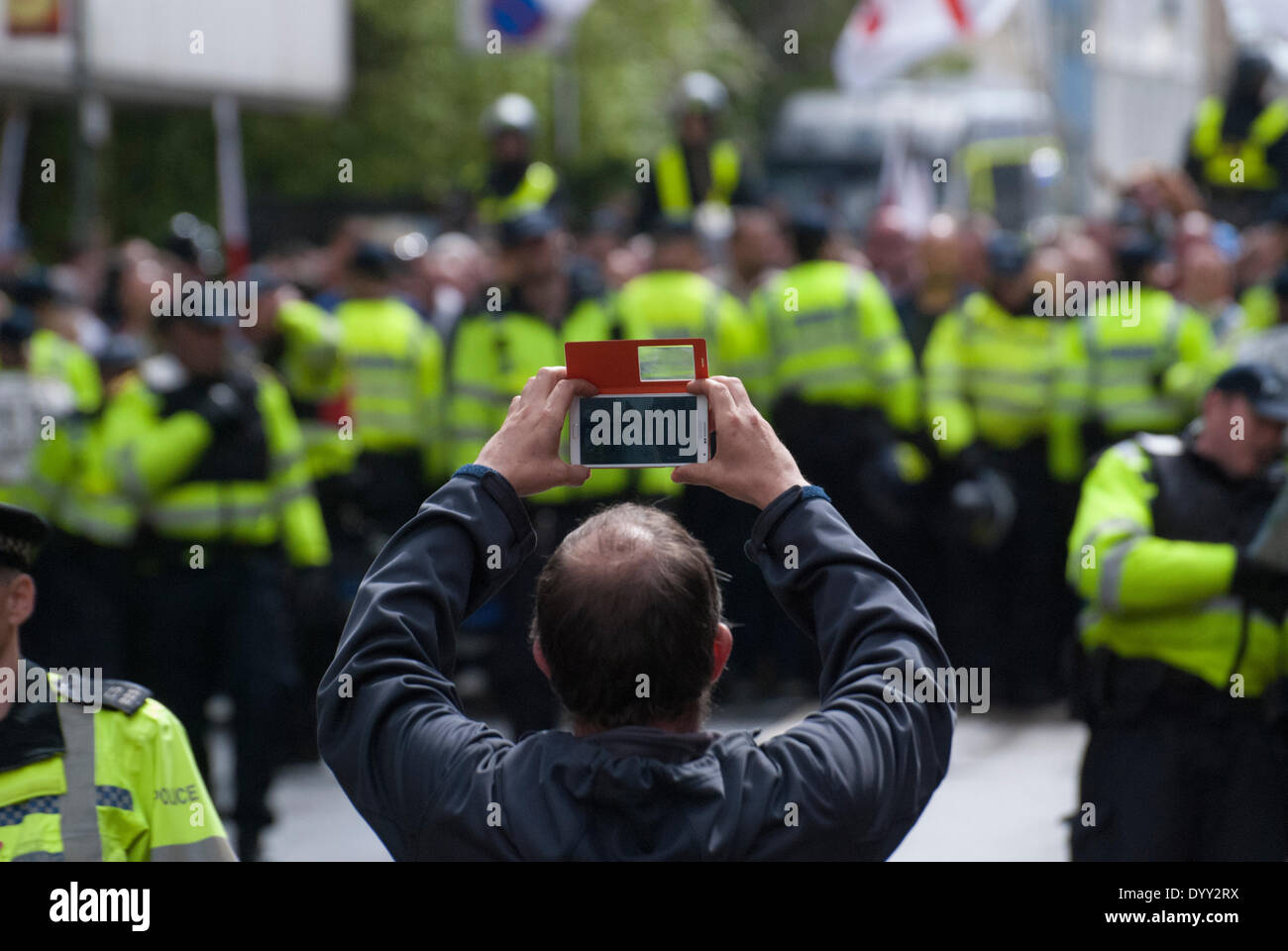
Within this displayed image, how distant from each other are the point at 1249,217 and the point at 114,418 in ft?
A: 22.1

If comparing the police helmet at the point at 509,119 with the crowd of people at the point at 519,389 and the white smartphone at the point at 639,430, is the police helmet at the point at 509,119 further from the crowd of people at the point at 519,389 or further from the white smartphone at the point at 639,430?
the white smartphone at the point at 639,430

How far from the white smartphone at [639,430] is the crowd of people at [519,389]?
14.3 ft

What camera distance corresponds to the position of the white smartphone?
243 centimetres

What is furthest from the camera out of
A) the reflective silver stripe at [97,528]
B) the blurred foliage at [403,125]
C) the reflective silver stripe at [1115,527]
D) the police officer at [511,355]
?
the blurred foliage at [403,125]

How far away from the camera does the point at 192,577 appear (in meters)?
6.70

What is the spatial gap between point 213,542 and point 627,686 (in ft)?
14.9

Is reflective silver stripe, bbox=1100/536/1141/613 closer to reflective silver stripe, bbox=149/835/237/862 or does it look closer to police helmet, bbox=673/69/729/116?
reflective silver stripe, bbox=149/835/237/862

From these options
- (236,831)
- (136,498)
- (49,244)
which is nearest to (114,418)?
(136,498)

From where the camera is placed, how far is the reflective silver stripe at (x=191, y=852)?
305 cm

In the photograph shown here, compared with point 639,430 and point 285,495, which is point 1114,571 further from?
point 285,495

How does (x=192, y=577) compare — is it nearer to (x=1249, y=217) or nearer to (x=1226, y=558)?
(x=1226, y=558)

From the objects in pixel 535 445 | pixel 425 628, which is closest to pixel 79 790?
pixel 425 628

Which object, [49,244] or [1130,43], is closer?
[1130,43]

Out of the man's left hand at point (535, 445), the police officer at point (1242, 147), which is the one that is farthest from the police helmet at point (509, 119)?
the man's left hand at point (535, 445)
